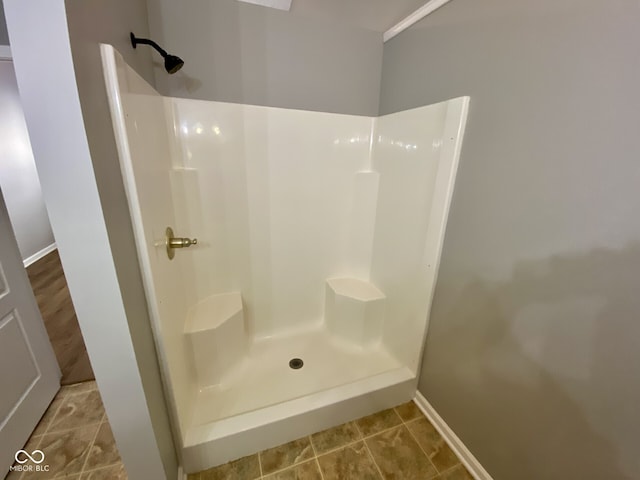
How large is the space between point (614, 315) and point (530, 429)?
0.54 metres

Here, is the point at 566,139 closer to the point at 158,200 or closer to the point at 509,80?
the point at 509,80

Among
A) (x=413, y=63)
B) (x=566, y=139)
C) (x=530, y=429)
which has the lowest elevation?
(x=530, y=429)

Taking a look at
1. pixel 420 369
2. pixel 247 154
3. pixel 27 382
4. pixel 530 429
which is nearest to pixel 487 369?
pixel 530 429

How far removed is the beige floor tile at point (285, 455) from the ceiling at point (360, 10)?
7.26ft

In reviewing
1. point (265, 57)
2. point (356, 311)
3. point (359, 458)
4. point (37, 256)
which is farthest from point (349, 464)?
point (37, 256)

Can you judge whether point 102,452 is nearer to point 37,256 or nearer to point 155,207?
point 155,207

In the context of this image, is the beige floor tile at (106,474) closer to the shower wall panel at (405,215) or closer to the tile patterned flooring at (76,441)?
the tile patterned flooring at (76,441)

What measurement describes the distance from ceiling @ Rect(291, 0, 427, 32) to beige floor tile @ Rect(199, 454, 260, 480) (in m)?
2.24

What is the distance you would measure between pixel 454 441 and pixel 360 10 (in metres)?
2.24

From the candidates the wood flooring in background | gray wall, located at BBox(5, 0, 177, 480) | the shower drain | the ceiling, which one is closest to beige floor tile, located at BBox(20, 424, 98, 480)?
the wood flooring in background

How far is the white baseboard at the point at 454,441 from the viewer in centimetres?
112

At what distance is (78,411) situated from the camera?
→ 141 centimetres

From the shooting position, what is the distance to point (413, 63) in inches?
52.2

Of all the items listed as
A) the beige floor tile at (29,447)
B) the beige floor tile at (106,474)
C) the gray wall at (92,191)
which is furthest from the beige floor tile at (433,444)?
the beige floor tile at (29,447)
